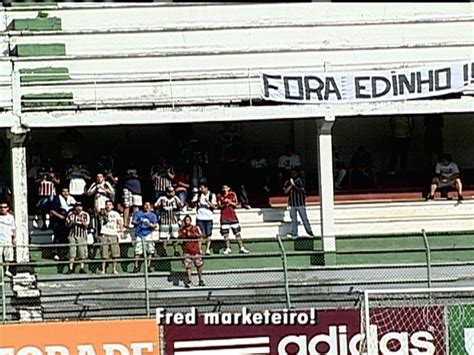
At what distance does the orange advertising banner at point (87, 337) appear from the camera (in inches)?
599

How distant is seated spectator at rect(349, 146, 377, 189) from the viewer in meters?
21.4

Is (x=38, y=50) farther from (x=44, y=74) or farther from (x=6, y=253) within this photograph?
(x=6, y=253)

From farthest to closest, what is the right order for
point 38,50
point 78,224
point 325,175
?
1. point 38,50
2. point 325,175
3. point 78,224

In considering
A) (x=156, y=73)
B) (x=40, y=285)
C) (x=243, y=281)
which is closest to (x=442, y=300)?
(x=243, y=281)

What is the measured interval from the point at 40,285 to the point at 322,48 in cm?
762

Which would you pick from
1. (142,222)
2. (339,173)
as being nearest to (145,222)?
(142,222)

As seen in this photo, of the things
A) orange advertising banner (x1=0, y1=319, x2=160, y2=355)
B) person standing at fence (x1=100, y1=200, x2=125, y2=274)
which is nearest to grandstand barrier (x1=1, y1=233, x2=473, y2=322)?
person standing at fence (x1=100, y1=200, x2=125, y2=274)

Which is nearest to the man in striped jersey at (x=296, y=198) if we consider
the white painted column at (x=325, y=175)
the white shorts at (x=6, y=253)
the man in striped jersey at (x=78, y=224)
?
the white painted column at (x=325, y=175)

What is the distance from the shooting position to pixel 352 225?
21250 mm

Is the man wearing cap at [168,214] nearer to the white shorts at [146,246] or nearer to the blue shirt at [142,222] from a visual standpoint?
the blue shirt at [142,222]

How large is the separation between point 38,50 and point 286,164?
17.6ft

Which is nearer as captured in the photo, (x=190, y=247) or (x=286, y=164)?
(x=190, y=247)

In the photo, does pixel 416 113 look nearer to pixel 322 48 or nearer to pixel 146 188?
pixel 322 48

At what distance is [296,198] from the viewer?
20234mm
